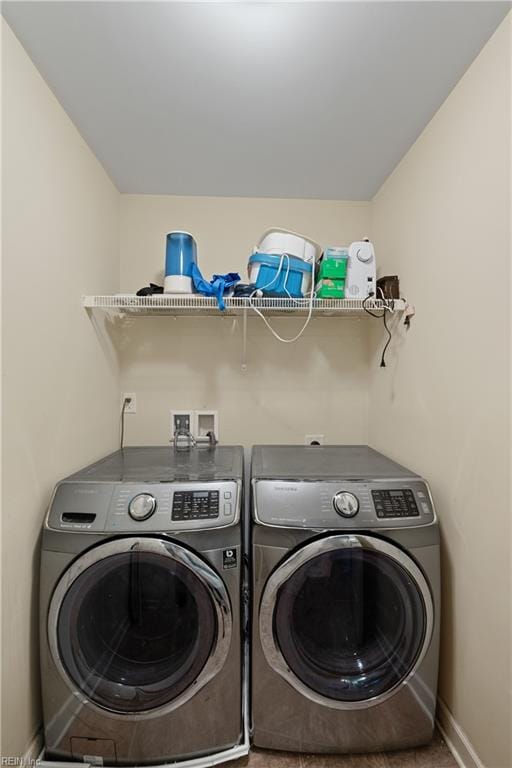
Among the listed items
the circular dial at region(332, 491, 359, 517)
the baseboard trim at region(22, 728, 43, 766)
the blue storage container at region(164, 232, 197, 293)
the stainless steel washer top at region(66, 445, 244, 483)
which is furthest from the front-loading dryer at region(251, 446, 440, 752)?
the blue storage container at region(164, 232, 197, 293)

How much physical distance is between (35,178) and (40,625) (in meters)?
1.52

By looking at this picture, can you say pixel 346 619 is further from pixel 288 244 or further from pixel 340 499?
pixel 288 244

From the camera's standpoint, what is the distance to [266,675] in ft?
3.97

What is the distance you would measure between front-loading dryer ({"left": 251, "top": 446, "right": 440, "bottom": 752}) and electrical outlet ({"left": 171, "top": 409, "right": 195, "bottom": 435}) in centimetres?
85

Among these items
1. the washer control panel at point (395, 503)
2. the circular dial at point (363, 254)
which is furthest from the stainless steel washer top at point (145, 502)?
the circular dial at point (363, 254)

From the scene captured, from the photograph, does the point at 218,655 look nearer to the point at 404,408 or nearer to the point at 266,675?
the point at 266,675

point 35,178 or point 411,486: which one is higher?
point 35,178

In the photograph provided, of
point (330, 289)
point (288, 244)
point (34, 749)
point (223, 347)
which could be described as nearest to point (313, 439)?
point (223, 347)

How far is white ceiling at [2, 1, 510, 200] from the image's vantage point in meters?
1.02

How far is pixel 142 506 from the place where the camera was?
3.92 feet

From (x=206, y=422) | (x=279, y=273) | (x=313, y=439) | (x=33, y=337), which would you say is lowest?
(x=313, y=439)

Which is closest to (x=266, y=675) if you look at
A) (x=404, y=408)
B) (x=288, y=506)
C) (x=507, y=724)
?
(x=288, y=506)

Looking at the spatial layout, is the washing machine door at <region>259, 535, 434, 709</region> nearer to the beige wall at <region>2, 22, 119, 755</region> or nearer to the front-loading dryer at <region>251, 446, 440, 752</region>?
the front-loading dryer at <region>251, 446, 440, 752</region>

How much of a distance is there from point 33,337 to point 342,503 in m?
1.23
